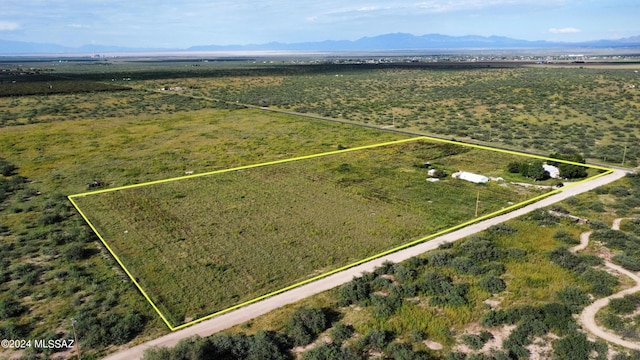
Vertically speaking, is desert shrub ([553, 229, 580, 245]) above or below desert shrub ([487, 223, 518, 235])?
below

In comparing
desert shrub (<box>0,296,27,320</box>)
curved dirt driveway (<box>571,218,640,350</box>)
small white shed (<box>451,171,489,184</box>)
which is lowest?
curved dirt driveway (<box>571,218,640,350</box>)

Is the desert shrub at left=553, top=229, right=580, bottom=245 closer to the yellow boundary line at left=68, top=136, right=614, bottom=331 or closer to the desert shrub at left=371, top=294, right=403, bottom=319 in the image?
the yellow boundary line at left=68, top=136, right=614, bottom=331

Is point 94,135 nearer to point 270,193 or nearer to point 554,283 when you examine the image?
point 270,193

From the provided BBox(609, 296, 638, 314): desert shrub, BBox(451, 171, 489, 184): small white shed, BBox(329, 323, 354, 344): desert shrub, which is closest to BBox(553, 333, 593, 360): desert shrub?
BBox(609, 296, 638, 314): desert shrub

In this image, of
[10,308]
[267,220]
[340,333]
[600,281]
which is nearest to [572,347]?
[600,281]

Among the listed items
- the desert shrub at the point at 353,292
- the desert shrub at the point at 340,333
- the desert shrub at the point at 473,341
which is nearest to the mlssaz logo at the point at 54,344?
the desert shrub at the point at 340,333

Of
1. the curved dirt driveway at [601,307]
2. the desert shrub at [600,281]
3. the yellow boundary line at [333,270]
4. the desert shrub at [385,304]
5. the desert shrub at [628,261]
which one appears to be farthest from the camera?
the desert shrub at [628,261]

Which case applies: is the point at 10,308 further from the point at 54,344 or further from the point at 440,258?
the point at 440,258

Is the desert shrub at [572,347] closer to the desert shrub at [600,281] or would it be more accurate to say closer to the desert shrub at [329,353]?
the desert shrub at [600,281]
